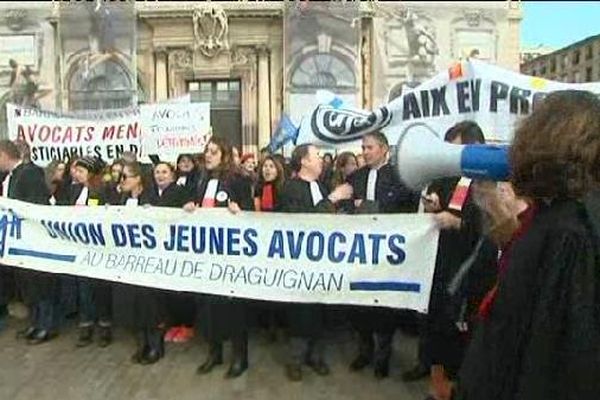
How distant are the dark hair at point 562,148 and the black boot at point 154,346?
16.1 ft

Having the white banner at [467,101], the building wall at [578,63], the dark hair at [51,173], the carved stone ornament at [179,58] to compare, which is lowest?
the dark hair at [51,173]

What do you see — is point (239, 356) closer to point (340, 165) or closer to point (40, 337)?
point (40, 337)

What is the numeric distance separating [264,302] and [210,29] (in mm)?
24677

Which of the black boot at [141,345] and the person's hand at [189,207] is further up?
the person's hand at [189,207]

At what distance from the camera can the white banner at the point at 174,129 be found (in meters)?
10.1

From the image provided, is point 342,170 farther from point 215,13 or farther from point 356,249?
point 215,13

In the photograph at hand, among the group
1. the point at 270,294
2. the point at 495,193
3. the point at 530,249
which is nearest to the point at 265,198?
the point at 270,294

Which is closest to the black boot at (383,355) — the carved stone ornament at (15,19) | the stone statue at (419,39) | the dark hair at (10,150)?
the dark hair at (10,150)

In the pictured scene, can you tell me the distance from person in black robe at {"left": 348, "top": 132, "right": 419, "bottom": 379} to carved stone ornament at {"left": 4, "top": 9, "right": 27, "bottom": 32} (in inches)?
1033

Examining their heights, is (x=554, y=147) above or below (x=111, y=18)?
below

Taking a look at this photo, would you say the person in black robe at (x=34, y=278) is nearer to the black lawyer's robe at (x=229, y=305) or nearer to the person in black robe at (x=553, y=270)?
the black lawyer's robe at (x=229, y=305)

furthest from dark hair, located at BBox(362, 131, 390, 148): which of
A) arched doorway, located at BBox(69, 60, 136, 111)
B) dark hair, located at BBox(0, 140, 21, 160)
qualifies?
arched doorway, located at BBox(69, 60, 136, 111)

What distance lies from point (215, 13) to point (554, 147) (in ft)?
94.5

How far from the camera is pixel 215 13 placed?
29.5 m
